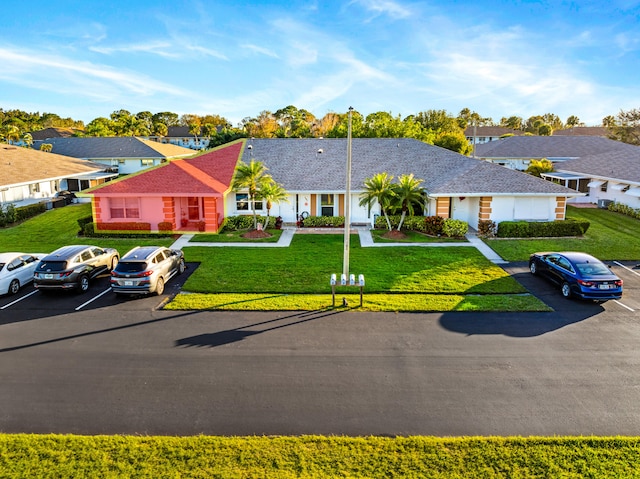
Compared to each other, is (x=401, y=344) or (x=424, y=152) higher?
(x=424, y=152)

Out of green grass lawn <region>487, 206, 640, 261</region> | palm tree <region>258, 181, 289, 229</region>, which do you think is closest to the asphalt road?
green grass lawn <region>487, 206, 640, 261</region>

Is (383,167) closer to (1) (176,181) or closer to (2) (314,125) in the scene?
(1) (176,181)

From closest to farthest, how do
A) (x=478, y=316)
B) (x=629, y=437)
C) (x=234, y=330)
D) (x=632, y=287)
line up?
1. (x=629, y=437)
2. (x=234, y=330)
3. (x=478, y=316)
4. (x=632, y=287)

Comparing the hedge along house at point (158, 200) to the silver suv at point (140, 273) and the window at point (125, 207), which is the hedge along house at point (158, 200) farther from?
the silver suv at point (140, 273)

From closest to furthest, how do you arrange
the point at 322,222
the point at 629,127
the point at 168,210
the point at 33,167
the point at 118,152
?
the point at 168,210
the point at 322,222
the point at 33,167
the point at 118,152
the point at 629,127

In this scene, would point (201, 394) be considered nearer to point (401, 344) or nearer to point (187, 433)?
point (187, 433)

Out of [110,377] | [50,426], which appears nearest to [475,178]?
[110,377]

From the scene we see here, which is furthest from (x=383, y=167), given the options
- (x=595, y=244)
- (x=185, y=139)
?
(x=185, y=139)
